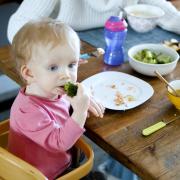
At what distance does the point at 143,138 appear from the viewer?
0.94 m

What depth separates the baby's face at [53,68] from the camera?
0.97m

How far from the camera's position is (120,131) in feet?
3.17

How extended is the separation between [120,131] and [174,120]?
6.6 inches

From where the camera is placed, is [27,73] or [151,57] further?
[151,57]

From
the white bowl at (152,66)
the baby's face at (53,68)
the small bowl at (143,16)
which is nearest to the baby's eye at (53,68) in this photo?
the baby's face at (53,68)

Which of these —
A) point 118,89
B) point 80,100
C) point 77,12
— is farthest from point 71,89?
point 77,12

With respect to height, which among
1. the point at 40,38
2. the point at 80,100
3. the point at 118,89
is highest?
the point at 40,38

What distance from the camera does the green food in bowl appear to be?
124 cm

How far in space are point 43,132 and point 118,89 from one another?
346mm

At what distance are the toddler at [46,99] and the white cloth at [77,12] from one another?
540mm

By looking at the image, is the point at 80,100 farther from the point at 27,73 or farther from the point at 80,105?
the point at 27,73

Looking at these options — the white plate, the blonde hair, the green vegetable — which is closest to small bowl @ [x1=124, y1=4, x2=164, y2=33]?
the white plate

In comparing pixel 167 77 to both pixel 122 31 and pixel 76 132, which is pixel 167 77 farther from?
pixel 76 132

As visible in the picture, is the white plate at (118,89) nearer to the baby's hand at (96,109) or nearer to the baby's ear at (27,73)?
the baby's hand at (96,109)
